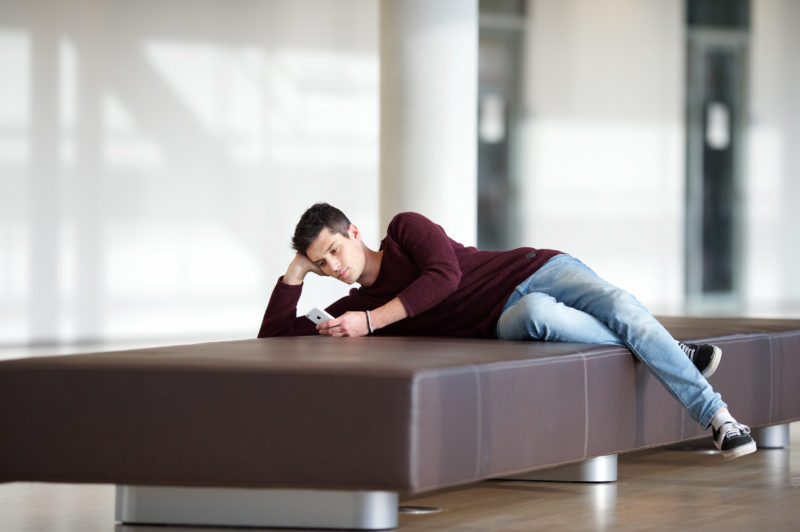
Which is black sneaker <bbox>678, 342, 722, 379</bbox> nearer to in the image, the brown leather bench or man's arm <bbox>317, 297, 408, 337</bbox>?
the brown leather bench

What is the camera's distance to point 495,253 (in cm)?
373

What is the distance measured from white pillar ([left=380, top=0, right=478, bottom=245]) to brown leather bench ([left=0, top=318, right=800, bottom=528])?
128 inches

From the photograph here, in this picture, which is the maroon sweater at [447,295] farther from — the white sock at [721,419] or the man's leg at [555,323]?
the white sock at [721,419]

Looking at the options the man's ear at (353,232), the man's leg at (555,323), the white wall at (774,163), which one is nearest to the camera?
the man's leg at (555,323)

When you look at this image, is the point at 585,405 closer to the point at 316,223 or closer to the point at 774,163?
the point at 316,223

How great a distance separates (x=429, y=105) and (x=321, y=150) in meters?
3.55

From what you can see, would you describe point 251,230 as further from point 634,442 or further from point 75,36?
point 634,442

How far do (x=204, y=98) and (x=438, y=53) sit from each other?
3.37 metres

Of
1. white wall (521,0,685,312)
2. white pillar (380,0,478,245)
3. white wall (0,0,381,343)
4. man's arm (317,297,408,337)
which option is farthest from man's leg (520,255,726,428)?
white wall (521,0,685,312)

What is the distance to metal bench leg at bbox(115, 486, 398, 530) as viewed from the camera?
8.96 ft

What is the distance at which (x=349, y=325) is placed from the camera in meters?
3.52

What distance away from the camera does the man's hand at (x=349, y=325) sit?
3516mm

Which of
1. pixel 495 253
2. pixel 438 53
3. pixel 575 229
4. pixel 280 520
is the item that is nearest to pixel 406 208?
pixel 438 53

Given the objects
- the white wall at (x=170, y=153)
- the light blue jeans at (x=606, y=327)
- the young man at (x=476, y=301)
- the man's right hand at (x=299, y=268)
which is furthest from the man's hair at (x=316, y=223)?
the white wall at (x=170, y=153)
